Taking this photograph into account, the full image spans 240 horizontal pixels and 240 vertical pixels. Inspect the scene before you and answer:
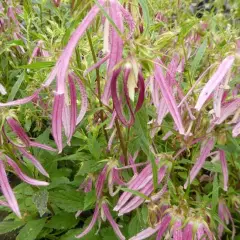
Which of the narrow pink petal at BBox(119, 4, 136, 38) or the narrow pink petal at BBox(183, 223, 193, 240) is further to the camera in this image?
the narrow pink petal at BBox(183, 223, 193, 240)

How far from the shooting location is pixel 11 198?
102cm

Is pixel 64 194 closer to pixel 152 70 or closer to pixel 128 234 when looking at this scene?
pixel 128 234

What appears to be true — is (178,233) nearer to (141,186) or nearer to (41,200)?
(141,186)

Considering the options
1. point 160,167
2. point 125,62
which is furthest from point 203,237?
point 125,62

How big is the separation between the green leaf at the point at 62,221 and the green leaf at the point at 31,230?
26 mm

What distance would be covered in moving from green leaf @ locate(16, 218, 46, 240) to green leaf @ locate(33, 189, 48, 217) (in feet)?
0.59

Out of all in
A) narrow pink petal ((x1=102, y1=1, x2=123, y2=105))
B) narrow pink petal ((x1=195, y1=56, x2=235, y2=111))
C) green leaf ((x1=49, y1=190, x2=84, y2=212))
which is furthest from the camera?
green leaf ((x1=49, y1=190, x2=84, y2=212))

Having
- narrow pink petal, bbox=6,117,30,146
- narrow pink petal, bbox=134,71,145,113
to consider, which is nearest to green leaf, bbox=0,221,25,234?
narrow pink petal, bbox=6,117,30,146

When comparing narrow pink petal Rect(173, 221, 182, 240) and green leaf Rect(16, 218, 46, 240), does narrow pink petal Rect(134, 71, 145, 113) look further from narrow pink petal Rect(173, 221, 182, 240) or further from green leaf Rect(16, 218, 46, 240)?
green leaf Rect(16, 218, 46, 240)

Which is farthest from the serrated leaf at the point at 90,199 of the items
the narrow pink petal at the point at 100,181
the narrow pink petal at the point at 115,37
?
the narrow pink petal at the point at 115,37

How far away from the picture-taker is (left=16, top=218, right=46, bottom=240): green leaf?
1354 mm

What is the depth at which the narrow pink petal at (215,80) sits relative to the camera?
821mm

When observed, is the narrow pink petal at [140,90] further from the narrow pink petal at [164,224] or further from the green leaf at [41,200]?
the green leaf at [41,200]

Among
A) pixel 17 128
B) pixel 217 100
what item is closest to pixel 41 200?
pixel 17 128
